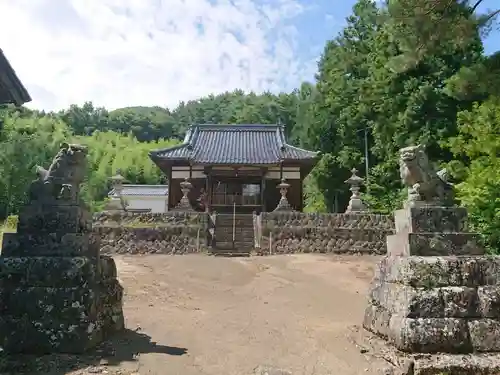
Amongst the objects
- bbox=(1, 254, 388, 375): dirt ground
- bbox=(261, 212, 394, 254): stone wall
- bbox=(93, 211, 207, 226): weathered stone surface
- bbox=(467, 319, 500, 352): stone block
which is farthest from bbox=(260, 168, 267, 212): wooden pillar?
bbox=(467, 319, 500, 352): stone block

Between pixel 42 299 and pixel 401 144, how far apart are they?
20567mm

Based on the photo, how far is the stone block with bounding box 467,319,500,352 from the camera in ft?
14.8

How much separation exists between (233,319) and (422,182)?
3795 mm

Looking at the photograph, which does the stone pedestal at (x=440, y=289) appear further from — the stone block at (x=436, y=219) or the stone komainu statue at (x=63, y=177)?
the stone komainu statue at (x=63, y=177)

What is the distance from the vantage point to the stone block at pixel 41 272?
4668mm

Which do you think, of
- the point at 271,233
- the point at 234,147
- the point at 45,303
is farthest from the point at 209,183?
the point at 45,303

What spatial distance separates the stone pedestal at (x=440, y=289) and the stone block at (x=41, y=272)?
3679 mm

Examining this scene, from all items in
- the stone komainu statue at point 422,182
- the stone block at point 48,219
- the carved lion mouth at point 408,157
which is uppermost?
the carved lion mouth at point 408,157

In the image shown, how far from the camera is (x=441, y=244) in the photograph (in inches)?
200

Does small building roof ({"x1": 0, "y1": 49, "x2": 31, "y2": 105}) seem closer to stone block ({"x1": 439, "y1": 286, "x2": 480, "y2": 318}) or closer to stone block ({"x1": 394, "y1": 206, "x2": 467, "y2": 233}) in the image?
stone block ({"x1": 394, "y1": 206, "x2": 467, "y2": 233})

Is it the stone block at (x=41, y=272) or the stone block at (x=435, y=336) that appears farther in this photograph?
the stone block at (x=41, y=272)

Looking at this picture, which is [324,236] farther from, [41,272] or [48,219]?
[41,272]

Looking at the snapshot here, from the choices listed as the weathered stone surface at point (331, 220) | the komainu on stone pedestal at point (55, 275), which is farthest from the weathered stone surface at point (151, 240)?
the komainu on stone pedestal at point (55, 275)

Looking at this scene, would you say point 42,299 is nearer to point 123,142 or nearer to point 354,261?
point 354,261
